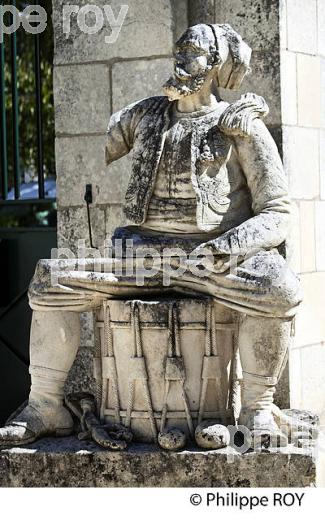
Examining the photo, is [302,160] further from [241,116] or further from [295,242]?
[241,116]

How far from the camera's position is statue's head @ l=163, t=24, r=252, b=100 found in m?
4.93

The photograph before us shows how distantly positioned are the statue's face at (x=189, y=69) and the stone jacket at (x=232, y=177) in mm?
175

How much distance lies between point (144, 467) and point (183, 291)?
0.80 m

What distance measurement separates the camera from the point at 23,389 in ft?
24.8

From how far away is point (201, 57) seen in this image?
4926mm

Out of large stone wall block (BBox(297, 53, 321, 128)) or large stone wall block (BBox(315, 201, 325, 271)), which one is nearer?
large stone wall block (BBox(297, 53, 321, 128))

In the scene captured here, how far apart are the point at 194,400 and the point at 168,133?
1220mm

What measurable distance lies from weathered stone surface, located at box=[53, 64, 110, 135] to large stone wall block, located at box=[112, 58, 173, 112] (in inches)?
2.4

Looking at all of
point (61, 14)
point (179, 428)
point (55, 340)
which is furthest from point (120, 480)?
point (61, 14)

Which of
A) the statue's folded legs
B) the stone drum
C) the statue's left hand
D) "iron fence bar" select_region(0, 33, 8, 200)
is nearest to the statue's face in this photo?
the statue's left hand

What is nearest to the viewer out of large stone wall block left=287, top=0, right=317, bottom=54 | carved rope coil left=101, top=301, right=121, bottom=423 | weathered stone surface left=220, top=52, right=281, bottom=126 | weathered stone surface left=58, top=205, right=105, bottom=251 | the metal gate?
carved rope coil left=101, top=301, right=121, bottom=423

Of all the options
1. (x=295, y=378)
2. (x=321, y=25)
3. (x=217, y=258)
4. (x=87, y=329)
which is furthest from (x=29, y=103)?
(x=217, y=258)

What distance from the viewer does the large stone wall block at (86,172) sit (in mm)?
6129

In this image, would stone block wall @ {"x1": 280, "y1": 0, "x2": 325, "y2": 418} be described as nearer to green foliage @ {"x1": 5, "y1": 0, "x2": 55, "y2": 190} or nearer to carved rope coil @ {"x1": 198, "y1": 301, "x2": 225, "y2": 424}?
carved rope coil @ {"x1": 198, "y1": 301, "x2": 225, "y2": 424}
